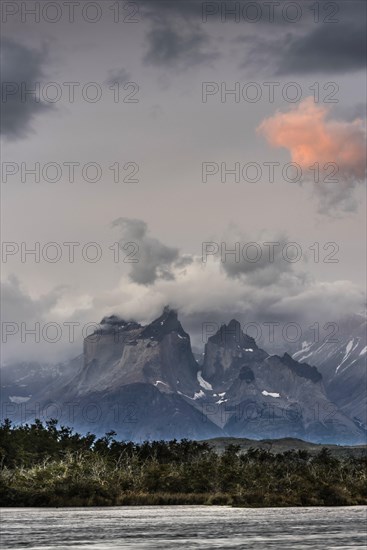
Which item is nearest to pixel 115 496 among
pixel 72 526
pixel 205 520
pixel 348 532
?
pixel 205 520

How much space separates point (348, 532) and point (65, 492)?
81250 mm

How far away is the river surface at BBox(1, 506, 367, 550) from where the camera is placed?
3056 inches

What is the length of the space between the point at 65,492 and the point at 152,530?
6914 centimetres

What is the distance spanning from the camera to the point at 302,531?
97875mm

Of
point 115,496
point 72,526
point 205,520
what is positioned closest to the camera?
point 72,526

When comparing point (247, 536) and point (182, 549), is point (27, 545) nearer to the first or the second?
point (182, 549)

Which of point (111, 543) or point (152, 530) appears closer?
point (111, 543)

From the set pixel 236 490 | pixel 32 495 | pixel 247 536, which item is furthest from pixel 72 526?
pixel 236 490

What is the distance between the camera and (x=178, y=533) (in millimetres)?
94438

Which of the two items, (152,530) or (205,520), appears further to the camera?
(205,520)

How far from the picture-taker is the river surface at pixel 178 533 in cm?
7762

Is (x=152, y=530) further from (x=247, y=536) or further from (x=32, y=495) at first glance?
(x=32, y=495)

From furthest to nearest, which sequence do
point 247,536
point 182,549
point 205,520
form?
point 205,520
point 247,536
point 182,549

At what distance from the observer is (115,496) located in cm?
17888
